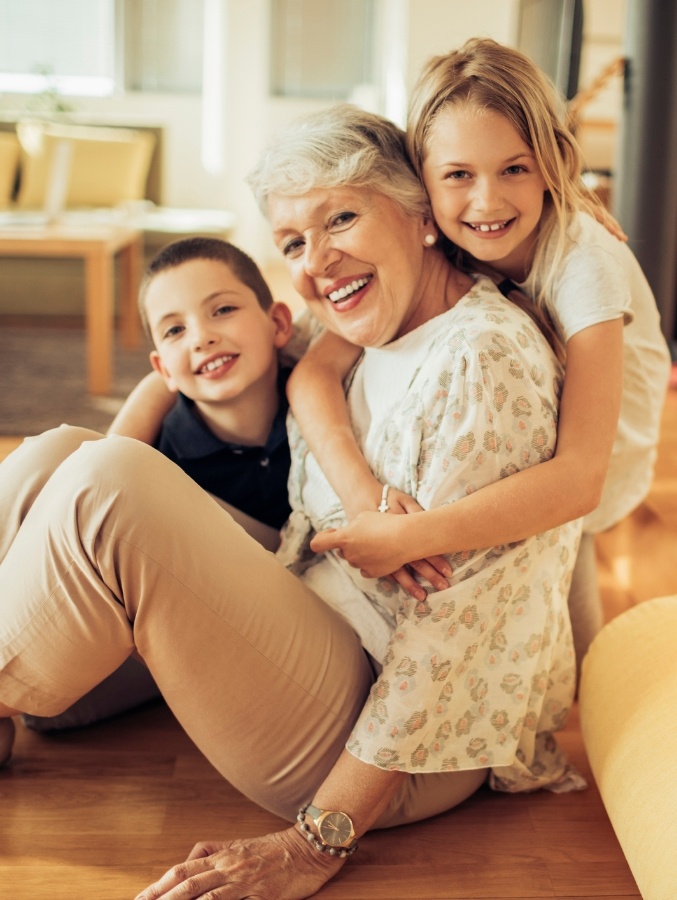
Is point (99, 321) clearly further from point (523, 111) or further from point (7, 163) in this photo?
point (523, 111)

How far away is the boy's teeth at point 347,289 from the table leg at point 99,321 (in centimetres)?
290

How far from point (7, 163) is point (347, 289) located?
5.25 meters

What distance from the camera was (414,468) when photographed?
122 centimetres

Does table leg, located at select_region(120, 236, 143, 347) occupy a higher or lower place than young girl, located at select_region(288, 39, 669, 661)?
lower

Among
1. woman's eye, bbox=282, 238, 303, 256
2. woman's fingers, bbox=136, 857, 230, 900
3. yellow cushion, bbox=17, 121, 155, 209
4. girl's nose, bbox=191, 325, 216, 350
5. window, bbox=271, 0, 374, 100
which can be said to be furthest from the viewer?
window, bbox=271, 0, 374, 100

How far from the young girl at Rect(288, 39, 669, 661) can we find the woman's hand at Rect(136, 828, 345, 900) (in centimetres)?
35

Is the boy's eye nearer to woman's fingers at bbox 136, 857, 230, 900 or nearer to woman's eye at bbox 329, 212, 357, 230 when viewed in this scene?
woman's eye at bbox 329, 212, 357, 230

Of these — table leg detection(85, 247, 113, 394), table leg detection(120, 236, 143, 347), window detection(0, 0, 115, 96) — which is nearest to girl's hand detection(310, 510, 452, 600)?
table leg detection(85, 247, 113, 394)

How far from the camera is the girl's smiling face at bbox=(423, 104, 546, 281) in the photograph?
132 centimetres

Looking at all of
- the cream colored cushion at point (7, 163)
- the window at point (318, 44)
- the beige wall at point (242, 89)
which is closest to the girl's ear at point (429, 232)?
the cream colored cushion at point (7, 163)

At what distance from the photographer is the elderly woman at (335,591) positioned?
1162 millimetres

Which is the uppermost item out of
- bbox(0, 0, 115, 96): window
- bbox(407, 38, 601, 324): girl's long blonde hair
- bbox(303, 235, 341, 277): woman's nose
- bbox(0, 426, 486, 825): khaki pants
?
bbox(0, 0, 115, 96): window

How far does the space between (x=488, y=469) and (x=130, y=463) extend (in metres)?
0.43

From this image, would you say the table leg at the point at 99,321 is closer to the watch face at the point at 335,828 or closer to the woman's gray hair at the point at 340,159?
the woman's gray hair at the point at 340,159
